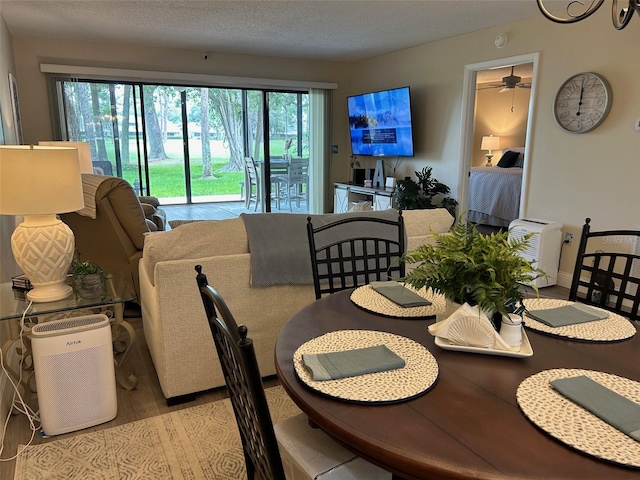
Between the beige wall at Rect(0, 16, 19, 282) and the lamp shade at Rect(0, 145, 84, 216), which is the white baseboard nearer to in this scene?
the lamp shade at Rect(0, 145, 84, 216)

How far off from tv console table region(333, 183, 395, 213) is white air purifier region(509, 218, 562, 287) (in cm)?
192

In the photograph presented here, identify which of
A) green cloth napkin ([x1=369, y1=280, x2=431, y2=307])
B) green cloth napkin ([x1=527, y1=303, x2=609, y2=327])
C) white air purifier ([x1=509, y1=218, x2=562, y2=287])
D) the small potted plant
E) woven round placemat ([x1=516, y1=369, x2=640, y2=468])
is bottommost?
white air purifier ([x1=509, y1=218, x2=562, y2=287])

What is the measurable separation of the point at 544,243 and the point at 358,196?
3.19 meters

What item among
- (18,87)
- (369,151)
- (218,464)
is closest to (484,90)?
(369,151)

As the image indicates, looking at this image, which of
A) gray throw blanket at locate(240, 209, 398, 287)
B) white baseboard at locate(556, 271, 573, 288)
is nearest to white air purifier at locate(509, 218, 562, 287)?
white baseboard at locate(556, 271, 573, 288)

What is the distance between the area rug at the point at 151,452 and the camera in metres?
1.86

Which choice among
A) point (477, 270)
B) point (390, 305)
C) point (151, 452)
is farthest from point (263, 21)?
point (477, 270)

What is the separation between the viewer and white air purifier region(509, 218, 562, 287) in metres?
4.03

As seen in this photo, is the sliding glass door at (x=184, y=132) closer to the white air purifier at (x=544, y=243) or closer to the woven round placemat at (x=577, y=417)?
the white air purifier at (x=544, y=243)

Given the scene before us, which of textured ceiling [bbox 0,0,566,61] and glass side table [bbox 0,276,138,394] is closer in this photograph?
glass side table [bbox 0,276,138,394]

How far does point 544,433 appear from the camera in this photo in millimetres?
925

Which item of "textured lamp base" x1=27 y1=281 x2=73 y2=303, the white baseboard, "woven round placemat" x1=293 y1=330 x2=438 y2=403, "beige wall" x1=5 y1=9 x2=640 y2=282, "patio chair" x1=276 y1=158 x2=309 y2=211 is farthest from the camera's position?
"patio chair" x1=276 y1=158 x2=309 y2=211

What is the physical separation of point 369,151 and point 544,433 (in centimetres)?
588

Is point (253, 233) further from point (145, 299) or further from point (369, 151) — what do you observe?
point (369, 151)
